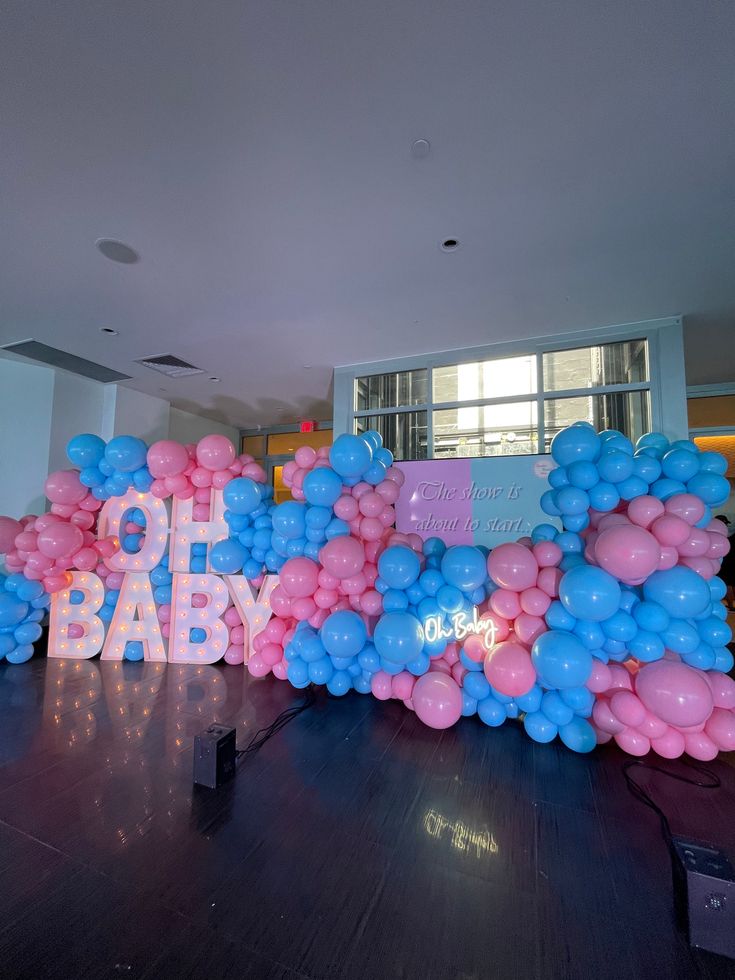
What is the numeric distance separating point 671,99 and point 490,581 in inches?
95.0

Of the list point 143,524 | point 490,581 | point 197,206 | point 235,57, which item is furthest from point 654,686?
point 143,524

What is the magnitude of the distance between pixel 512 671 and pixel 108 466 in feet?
10.9

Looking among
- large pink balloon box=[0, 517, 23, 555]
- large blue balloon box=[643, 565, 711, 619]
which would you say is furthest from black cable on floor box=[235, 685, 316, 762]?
large pink balloon box=[0, 517, 23, 555]

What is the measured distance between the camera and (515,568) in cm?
201

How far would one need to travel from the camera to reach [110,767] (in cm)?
176

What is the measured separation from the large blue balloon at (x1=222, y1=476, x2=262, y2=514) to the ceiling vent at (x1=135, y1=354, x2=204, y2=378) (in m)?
2.39

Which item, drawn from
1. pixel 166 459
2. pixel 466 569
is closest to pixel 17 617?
pixel 166 459

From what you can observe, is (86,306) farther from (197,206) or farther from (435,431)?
(435,431)

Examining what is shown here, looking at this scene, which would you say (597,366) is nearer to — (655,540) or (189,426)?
(655,540)

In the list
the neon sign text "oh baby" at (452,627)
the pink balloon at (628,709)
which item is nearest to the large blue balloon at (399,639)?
the neon sign text "oh baby" at (452,627)

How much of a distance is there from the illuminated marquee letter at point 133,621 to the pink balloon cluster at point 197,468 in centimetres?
71

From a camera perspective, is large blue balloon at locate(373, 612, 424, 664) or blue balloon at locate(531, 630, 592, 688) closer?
blue balloon at locate(531, 630, 592, 688)

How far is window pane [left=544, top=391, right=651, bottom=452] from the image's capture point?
12.1 feet

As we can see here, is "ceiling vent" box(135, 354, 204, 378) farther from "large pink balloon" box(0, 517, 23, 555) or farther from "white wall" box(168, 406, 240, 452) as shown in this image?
"large pink balloon" box(0, 517, 23, 555)
